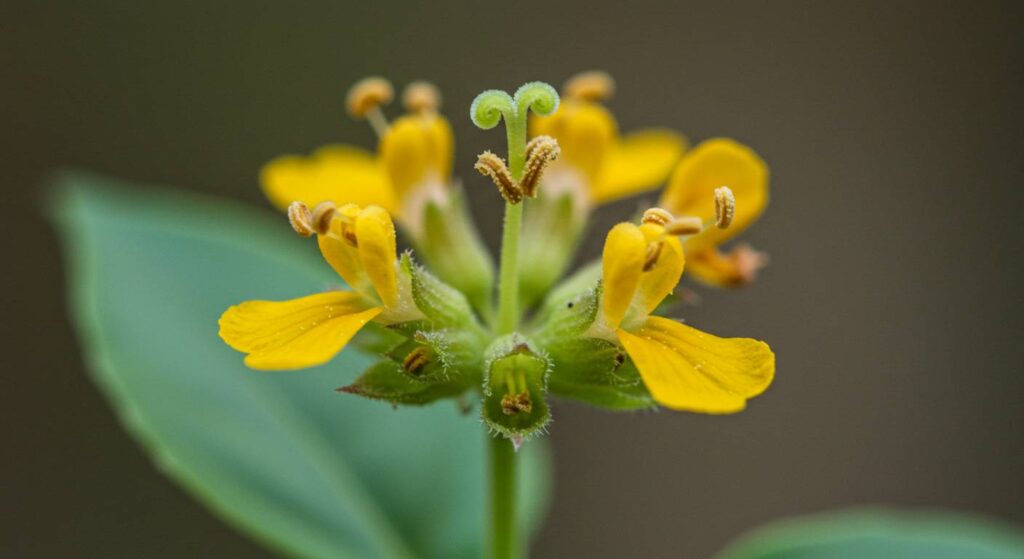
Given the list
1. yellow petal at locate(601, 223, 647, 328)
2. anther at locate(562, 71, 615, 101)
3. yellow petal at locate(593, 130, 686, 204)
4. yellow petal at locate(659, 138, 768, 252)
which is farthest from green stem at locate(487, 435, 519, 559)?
anther at locate(562, 71, 615, 101)

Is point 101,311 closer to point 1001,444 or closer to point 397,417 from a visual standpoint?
point 397,417

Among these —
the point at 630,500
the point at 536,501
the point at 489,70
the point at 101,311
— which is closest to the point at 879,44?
the point at 489,70

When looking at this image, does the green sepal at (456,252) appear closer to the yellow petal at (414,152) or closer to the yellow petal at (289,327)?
the yellow petal at (414,152)

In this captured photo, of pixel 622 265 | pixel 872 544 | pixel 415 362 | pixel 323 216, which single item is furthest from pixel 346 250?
pixel 872 544

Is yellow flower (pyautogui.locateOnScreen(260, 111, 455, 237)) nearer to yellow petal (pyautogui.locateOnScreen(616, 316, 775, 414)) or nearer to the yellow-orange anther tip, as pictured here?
the yellow-orange anther tip

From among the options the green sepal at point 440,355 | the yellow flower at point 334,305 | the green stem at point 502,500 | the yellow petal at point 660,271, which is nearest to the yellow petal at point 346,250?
the yellow flower at point 334,305

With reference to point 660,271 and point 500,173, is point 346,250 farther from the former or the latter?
point 660,271
